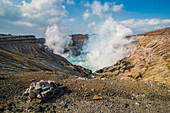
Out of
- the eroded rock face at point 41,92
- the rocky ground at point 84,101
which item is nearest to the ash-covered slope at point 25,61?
the rocky ground at point 84,101

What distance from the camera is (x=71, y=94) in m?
12.3

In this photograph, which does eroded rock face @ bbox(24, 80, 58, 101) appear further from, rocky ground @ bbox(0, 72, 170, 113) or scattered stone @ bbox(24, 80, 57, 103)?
rocky ground @ bbox(0, 72, 170, 113)

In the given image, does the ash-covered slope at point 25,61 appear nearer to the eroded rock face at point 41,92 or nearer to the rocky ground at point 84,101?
the rocky ground at point 84,101

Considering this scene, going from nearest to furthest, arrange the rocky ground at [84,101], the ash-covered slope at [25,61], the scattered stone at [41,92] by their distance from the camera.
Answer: the rocky ground at [84,101] < the scattered stone at [41,92] < the ash-covered slope at [25,61]

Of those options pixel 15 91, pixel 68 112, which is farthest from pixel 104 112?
pixel 15 91

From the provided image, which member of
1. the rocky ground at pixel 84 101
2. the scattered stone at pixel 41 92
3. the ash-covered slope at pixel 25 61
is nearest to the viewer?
the rocky ground at pixel 84 101

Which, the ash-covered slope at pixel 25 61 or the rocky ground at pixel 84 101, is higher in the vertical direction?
the ash-covered slope at pixel 25 61

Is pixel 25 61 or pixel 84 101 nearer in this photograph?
pixel 84 101

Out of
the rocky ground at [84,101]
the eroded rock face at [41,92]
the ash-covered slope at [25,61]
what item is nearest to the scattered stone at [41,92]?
the eroded rock face at [41,92]

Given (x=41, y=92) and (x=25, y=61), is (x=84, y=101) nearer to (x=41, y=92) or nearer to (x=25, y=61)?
(x=41, y=92)

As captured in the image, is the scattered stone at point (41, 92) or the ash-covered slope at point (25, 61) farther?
the ash-covered slope at point (25, 61)

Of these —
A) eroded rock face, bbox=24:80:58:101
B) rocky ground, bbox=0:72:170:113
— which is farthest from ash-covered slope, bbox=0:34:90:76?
eroded rock face, bbox=24:80:58:101

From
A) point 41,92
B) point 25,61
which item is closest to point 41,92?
point 41,92

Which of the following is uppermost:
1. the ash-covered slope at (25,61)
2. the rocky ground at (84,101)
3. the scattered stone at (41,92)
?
the ash-covered slope at (25,61)
